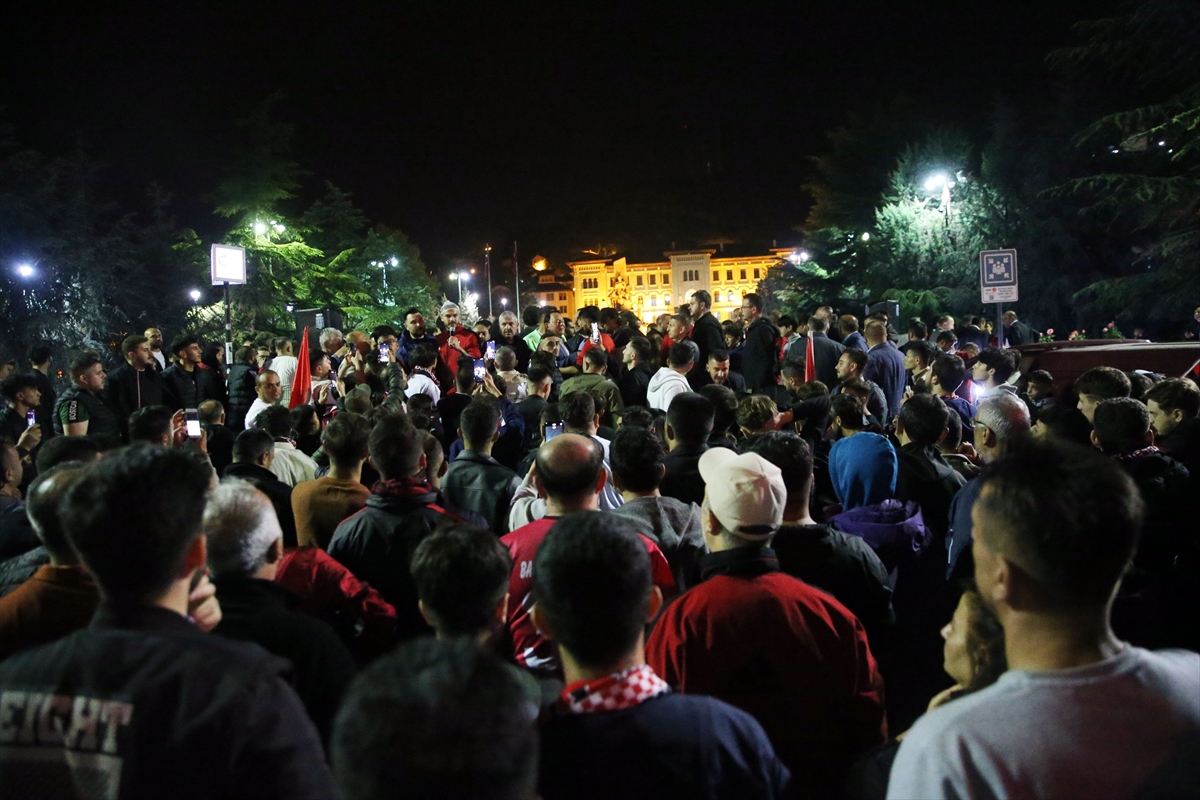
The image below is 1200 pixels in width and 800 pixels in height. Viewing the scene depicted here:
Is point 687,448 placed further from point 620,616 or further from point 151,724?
point 151,724

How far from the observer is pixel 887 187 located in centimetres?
4112

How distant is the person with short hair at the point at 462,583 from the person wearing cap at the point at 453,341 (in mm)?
8242

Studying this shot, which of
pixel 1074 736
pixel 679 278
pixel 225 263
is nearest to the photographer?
pixel 1074 736

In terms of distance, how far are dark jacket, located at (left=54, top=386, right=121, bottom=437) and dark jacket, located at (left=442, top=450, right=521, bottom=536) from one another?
4831mm

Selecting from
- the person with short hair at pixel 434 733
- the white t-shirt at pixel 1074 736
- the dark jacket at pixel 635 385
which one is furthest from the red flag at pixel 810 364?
the person with short hair at pixel 434 733

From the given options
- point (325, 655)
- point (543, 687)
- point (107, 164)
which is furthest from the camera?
point (107, 164)

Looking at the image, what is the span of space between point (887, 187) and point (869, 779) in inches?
1684

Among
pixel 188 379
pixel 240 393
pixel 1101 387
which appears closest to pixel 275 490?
pixel 1101 387

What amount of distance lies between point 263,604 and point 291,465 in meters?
3.72

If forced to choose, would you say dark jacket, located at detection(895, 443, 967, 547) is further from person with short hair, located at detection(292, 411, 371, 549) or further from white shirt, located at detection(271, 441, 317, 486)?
white shirt, located at detection(271, 441, 317, 486)

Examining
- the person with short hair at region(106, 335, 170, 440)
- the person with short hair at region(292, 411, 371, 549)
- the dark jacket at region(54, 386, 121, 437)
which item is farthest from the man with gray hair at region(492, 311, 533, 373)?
the person with short hair at region(292, 411, 371, 549)

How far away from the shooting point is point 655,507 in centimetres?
421

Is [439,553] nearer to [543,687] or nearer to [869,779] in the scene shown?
[543,687]

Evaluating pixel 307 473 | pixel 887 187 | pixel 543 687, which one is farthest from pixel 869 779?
pixel 887 187
